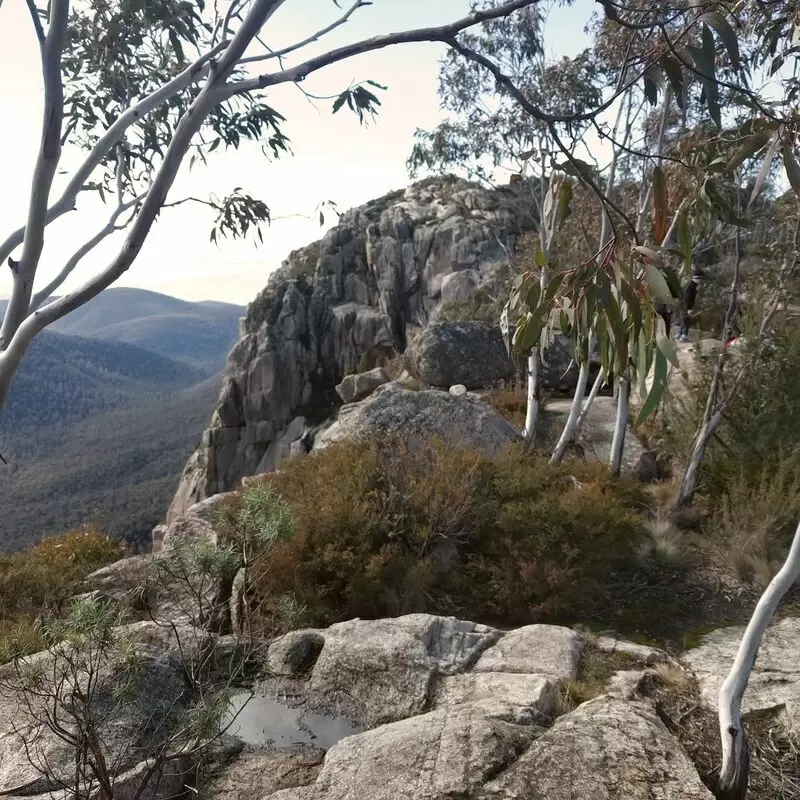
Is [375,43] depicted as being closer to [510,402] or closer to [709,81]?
[709,81]

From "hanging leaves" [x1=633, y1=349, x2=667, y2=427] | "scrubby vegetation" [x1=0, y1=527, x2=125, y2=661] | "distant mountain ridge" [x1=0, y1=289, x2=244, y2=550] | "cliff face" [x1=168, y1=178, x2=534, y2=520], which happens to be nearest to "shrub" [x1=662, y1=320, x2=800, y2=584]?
"hanging leaves" [x1=633, y1=349, x2=667, y2=427]

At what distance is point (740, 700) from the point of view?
3.11m

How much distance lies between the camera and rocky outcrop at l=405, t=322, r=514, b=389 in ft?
39.9

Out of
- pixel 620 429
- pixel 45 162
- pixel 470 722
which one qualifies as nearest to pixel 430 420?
pixel 620 429

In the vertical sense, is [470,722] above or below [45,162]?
below

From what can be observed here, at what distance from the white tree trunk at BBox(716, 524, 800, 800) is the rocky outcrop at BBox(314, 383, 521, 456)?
463 cm

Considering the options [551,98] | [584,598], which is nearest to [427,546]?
[584,598]

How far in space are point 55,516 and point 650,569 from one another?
8893 centimetres

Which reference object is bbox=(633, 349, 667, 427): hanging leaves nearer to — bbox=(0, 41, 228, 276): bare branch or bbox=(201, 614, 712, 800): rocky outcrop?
bbox=(201, 614, 712, 800): rocky outcrop

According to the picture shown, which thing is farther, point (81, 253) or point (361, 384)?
point (361, 384)

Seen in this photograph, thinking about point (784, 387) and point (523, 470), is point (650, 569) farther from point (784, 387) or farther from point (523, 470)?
point (784, 387)

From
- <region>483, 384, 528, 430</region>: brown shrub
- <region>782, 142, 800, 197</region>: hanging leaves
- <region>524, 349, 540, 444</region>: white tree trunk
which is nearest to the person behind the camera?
<region>782, 142, 800, 197</region>: hanging leaves

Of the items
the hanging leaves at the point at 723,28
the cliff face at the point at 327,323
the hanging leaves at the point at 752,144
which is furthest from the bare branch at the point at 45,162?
the cliff face at the point at 327,323

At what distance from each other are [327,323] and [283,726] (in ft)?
92.6
